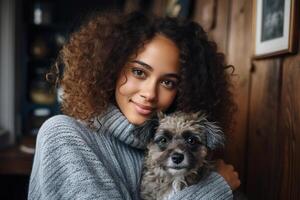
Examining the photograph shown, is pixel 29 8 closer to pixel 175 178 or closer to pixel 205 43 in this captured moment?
pixel 205 43

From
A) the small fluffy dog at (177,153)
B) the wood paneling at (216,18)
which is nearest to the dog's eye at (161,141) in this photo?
the small fluffy dog at (177,153)

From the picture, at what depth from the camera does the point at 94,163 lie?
1192mm

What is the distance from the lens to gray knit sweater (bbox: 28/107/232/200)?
1.16 metres

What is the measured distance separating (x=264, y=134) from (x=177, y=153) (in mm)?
455

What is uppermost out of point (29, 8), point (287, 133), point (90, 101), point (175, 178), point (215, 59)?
point (29, 8)

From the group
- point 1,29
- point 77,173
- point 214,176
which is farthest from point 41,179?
point 1,29

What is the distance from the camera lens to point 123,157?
1376mm

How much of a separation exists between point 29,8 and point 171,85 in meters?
2.88

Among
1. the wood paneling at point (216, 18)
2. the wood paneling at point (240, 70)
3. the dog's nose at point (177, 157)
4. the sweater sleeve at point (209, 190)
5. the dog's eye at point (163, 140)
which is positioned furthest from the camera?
the wood paneling at point (216, 18)

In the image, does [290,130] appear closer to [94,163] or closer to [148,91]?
[148,91]

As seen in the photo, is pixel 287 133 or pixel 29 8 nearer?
pixel 287 133

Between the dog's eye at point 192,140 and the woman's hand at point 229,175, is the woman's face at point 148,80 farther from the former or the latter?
the woman's hand at point 229,175

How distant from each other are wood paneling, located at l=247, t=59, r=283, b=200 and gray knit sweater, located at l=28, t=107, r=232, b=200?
290 millimetres

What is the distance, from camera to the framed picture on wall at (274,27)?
4.46 ft
